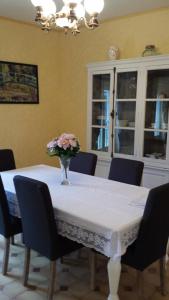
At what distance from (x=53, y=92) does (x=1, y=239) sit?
8.29 feet

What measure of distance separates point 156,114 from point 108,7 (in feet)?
4.63

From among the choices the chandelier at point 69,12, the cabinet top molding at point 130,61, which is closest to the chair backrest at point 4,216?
the chandelier at point 69,12

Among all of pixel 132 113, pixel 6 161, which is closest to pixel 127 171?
pixel 132 113

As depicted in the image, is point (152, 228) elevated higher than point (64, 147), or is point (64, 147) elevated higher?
point (64, 147)

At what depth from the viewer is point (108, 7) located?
343cm

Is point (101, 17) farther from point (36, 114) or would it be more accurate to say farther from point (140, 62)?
point (36, 114)

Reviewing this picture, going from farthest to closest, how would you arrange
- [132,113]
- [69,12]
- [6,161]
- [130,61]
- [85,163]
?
1. [132,113]
2. [130,61]
3. [6,161]
4. [85,163]
5. [69,12]

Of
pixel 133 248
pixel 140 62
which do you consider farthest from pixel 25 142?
pixel 133 248

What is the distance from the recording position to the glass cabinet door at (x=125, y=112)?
3.71m

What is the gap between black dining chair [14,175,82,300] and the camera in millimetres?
1887

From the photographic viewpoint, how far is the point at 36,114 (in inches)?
175

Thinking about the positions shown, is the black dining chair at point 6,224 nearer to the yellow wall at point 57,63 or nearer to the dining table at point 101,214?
the dining table at point 101,214

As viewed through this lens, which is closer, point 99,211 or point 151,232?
point 151,232

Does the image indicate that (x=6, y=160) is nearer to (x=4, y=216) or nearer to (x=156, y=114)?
(x=4, y=216)
